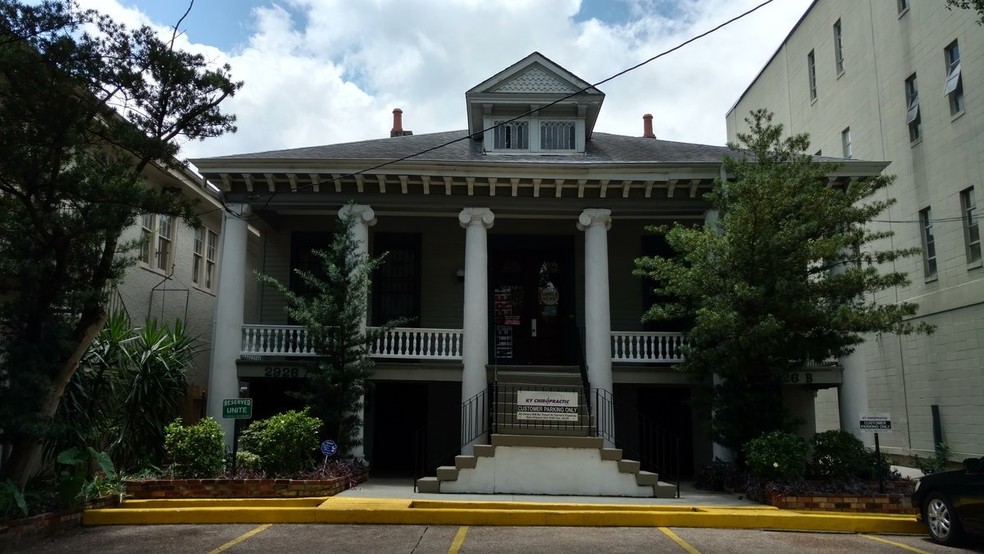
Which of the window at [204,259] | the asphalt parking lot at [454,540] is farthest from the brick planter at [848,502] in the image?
the window at [204,259]

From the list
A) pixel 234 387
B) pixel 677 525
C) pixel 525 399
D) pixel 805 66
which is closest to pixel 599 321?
pixel 525 399

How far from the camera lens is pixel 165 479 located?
35.1 feet

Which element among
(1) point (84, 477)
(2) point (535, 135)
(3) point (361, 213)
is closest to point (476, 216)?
(3) point (361, 213)

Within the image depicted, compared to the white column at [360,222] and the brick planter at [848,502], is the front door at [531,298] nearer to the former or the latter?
the white column at [360,222]

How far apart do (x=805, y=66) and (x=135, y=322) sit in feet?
78.6

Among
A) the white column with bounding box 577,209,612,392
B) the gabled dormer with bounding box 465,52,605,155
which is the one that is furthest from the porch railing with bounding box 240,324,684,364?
the gabled dormer with bounding box 465,52,605,155

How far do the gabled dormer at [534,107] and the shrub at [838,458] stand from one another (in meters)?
7.99

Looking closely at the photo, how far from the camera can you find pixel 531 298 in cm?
1697

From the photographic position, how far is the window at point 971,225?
17016 mm

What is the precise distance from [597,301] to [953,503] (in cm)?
690

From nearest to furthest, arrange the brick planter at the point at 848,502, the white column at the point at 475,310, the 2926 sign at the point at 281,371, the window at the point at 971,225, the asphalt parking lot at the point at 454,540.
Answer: the asphalt parking lot at the point at 454,540 < the brick planter at the point at 848,502 < the white column at the point at 475,310 < the 2926 sign at the point at 281,371 < the window at the point at 971,225

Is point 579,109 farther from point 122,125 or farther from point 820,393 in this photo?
point 820,393

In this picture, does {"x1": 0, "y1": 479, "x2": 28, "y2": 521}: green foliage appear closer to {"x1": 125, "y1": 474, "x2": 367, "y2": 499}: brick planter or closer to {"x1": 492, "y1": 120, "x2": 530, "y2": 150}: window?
{"x1": 125, "y1": 474, "x2": 367, "y2": 499}: brick planter

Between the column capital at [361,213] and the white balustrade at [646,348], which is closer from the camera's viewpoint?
the column capital at [361,213]
